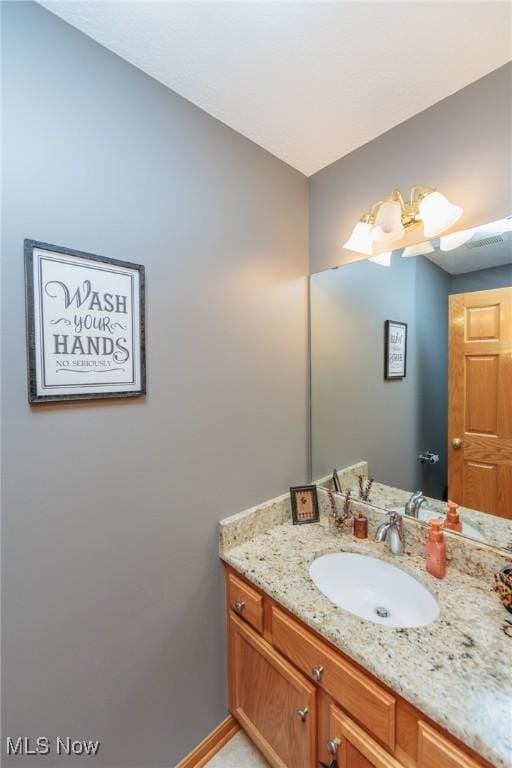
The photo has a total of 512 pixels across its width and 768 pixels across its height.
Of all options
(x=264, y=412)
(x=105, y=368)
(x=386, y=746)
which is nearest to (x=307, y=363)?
(x=264, y=412)

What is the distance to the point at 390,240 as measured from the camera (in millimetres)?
1311

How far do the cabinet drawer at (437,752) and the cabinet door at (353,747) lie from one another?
0.34 ft

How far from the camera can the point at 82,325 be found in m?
0.95

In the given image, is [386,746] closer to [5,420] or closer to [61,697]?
[61,697]

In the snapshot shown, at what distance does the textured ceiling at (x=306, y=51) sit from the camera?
907 millimetres

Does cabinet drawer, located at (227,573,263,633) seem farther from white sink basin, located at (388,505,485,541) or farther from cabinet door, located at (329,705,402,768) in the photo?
white sink basin, located at (388,505,485,541)

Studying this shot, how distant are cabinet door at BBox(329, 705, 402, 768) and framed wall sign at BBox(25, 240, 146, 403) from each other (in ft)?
3.73

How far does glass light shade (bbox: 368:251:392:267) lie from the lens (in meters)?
1.36

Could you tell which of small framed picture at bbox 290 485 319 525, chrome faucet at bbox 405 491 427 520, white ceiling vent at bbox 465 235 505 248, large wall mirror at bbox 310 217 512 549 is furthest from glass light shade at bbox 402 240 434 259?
small framed picture at bbox 290 485 319 525

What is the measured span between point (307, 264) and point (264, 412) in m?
0.81

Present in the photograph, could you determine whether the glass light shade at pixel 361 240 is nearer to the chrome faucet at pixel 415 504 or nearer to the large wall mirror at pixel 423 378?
the large wall mirror at pixel 423 378

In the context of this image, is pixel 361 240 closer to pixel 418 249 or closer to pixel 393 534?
pixel 418 249

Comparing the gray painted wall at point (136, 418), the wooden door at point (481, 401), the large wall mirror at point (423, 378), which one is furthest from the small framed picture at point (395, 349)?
the gray painted wall at point (136, 418)

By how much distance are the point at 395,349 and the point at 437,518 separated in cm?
71
